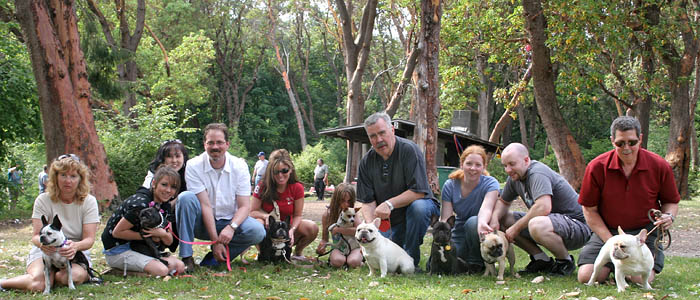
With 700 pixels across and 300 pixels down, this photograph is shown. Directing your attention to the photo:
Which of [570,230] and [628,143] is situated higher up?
[628,143]

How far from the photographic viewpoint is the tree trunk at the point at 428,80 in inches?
463

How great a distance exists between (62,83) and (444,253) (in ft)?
31.2

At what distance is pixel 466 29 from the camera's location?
61.8 feet

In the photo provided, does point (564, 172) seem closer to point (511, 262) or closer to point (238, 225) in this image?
point (511, 262)

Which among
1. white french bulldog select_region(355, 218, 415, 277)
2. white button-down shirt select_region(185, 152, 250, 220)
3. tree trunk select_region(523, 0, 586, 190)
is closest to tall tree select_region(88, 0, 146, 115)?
tree trunk select_region(523, 0, 586, 190)

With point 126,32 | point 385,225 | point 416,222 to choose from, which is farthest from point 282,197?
point 126,32

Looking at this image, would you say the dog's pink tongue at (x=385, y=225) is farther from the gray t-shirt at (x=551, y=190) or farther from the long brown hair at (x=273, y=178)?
the gray t-shirt at (x=551, y=190)

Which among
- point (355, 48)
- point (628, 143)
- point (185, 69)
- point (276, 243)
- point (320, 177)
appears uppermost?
point (185, 69)

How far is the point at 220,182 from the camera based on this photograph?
21.1 ft

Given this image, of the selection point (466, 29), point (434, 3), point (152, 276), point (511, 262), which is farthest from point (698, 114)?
point (152, 276)

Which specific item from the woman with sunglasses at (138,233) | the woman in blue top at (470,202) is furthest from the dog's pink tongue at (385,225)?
the woman with sunglasses at (138,233)

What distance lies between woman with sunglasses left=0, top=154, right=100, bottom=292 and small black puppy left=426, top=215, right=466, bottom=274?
331 cm

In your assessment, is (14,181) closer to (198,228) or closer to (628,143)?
(198,228)

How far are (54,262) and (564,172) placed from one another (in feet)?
37.8
